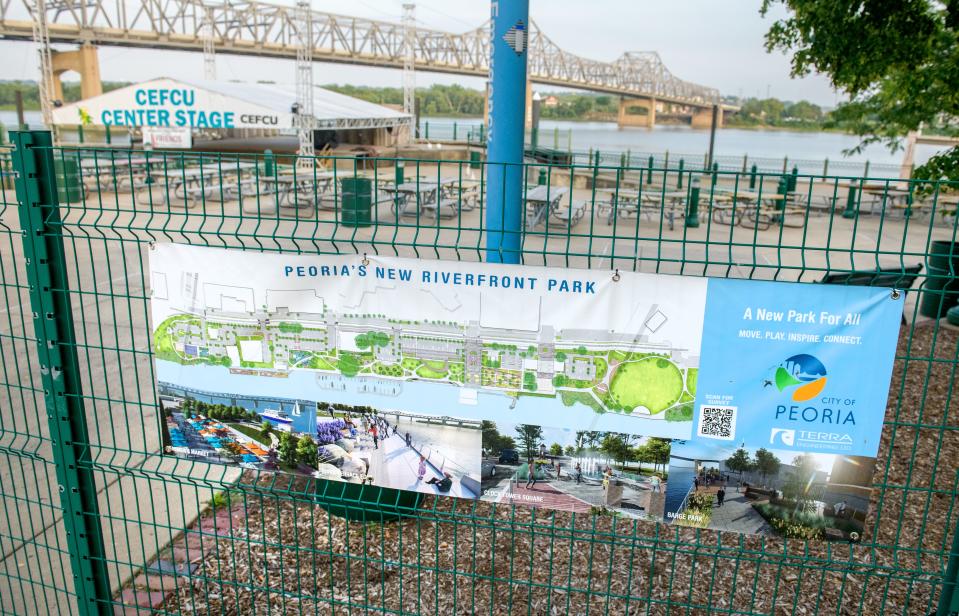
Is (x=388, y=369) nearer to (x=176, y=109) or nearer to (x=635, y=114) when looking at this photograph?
(x=176, y=109)

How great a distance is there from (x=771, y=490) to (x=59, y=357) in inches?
106

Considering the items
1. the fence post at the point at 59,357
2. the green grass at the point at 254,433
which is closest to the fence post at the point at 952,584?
the green grass at the point at 254,433

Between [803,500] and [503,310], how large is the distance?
46.8 inches

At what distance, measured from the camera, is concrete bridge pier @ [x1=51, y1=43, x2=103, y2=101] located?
160 ft

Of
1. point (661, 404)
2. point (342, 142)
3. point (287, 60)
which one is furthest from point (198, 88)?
point (287, 60)

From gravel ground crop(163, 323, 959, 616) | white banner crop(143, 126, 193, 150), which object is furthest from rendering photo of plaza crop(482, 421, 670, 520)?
white banner crop(143, 126, 193, 150)

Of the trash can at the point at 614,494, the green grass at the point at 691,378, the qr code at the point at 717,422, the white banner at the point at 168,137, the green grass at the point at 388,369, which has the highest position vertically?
the white banner at the point at 168,137

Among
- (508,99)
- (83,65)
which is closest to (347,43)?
(83,65)

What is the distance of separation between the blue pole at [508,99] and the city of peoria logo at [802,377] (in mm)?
1739

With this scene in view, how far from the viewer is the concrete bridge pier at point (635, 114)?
293 ft

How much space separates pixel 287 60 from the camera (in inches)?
2918

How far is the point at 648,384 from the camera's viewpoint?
2494 mm

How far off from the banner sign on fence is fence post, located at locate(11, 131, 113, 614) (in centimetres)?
40

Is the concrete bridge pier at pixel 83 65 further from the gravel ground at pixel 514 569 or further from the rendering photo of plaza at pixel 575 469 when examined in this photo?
the rendering photo of plaza at pixel 575 469
